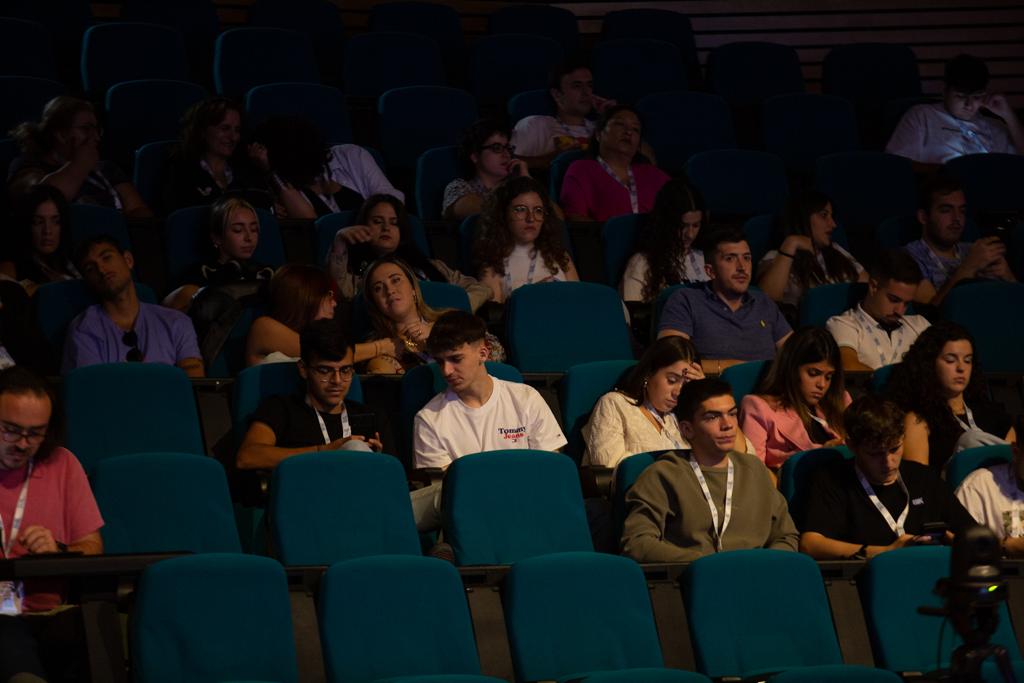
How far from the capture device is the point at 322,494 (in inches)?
145

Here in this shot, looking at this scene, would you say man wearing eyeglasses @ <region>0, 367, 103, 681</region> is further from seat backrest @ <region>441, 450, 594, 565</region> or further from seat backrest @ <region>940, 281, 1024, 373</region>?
seat backrest @ <region>940, 281, 1024, 373</region>

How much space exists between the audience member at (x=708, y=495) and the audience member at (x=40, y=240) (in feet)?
6.60

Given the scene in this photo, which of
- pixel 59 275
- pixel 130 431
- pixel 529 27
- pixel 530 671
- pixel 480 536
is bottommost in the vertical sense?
pixel 530 671

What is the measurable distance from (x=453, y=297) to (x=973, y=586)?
9.39 ft

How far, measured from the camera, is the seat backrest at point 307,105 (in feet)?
19.2

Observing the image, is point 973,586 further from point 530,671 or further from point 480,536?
point 480,536

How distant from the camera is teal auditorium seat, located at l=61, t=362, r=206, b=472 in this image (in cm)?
404

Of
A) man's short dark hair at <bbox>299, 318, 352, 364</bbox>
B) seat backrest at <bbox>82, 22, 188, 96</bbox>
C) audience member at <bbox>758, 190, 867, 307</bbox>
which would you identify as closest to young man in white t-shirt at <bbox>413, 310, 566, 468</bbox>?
man's short dark hair at <bbox>299, 318, 352, 364</bbox>

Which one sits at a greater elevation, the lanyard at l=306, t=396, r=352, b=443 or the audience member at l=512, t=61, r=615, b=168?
the audience member at l=512, t=61, r=615, b=168

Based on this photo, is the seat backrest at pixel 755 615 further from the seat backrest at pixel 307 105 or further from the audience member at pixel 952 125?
the audience member at pixel 952 125

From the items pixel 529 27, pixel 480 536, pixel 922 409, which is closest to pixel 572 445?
pixel 480 536

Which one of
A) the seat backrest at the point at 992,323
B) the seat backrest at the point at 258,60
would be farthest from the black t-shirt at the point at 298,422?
the seat backrest at the point at 258,60

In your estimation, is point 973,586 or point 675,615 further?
point 675,615

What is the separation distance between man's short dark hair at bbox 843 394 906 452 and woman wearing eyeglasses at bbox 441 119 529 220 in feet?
6.60
